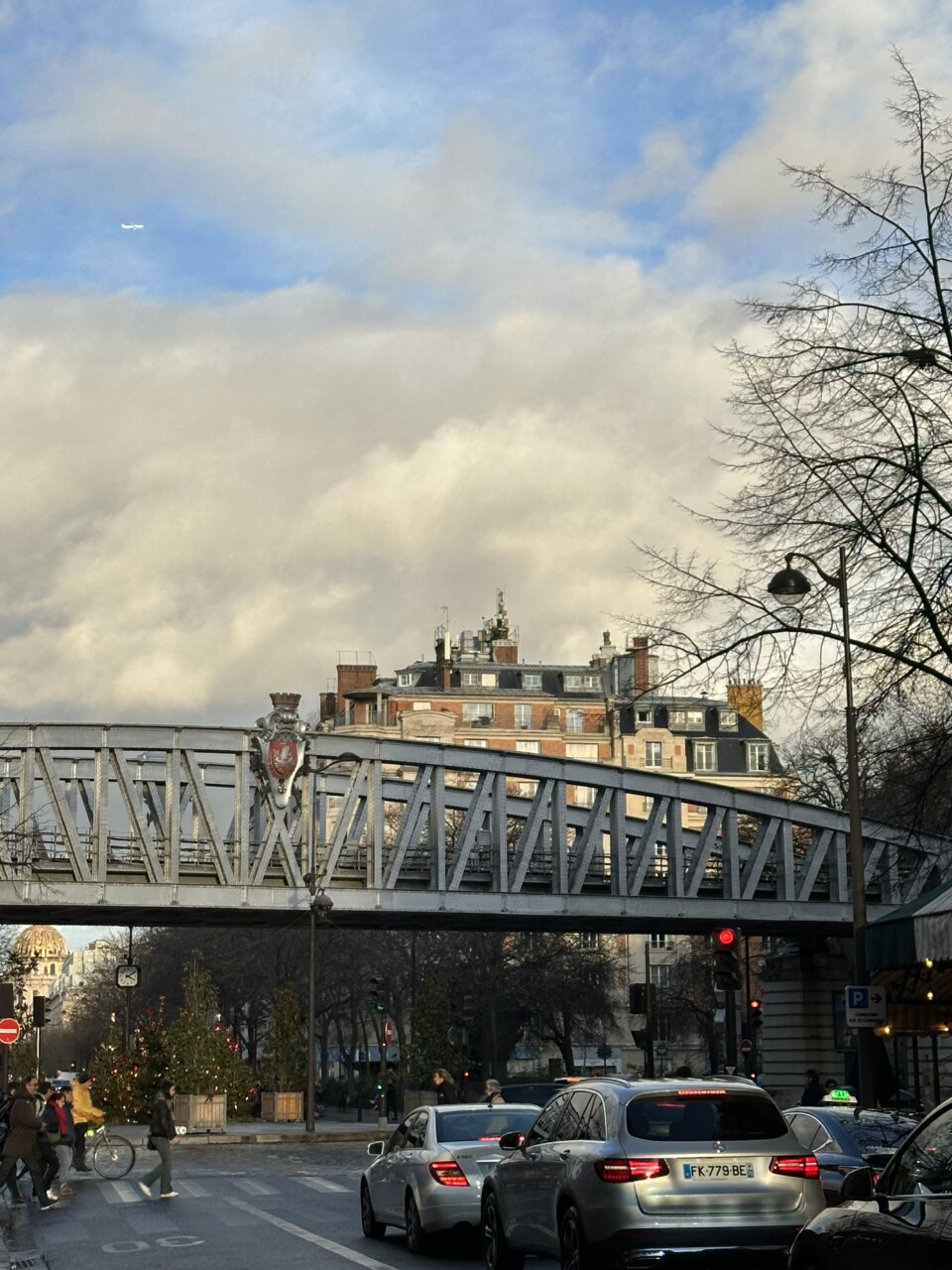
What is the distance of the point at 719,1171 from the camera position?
13.5 m

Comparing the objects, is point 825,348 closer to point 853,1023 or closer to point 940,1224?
point 853,1023

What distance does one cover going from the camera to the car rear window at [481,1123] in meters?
19.1

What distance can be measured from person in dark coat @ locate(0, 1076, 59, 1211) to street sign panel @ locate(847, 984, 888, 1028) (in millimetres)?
10829

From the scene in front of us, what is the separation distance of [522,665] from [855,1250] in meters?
122

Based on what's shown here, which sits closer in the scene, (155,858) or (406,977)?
(155,858)

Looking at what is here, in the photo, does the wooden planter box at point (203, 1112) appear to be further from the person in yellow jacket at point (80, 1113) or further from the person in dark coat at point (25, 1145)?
the person in dark coat at point (25, 1145)

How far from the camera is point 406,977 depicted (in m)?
89.1

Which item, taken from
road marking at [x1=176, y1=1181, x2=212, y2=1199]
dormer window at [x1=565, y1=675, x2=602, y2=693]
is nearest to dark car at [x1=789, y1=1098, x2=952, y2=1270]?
road marking at [x1=176, y1=1181, x2=212, y2=1199]

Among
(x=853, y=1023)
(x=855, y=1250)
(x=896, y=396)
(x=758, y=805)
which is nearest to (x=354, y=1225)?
(x=853, y=1023)

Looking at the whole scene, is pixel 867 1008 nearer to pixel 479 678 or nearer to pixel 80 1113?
pixel 80 1113

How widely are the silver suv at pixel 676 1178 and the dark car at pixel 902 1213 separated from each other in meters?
3.40

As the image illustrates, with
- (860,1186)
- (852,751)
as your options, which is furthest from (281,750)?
(860,1186)

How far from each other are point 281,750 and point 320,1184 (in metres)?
30.5

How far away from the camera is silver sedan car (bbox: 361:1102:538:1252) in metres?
18.3
